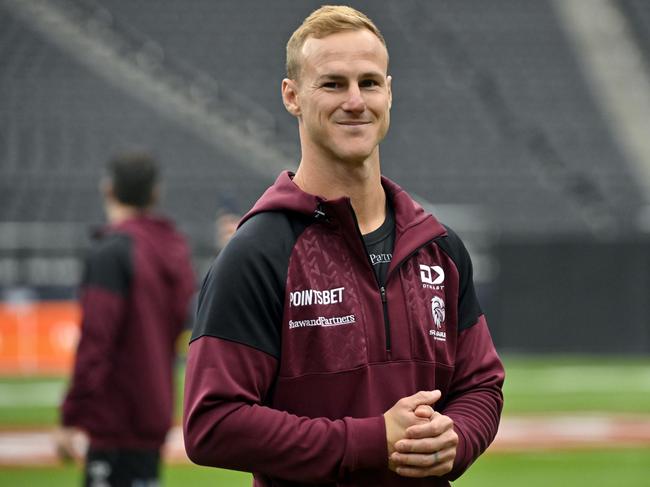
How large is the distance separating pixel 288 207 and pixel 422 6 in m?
21.3

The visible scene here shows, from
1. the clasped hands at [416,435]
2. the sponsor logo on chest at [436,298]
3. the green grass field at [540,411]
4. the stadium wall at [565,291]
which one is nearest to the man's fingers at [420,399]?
the clasped hands at [416,435]

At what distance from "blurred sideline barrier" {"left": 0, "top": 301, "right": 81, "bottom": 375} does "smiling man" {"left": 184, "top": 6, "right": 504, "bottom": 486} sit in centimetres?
1438

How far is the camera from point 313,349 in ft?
9.06

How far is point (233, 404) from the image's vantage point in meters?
2.67

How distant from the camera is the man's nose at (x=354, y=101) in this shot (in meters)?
2.78

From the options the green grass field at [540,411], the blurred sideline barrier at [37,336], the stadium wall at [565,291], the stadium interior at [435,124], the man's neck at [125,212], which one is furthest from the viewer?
the stadium interior at [435,124]

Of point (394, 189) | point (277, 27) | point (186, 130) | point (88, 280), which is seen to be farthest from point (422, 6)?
point (394, 189)

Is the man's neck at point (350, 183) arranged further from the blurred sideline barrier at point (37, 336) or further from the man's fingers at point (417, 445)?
the blurred sideline barrier at point (37, 336)

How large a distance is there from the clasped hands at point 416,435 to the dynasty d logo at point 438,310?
249 mm

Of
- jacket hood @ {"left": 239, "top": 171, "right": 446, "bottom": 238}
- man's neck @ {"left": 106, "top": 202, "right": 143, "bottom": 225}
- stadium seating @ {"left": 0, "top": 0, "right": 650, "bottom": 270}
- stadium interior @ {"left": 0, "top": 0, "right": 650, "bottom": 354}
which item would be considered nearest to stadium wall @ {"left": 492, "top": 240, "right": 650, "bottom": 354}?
stadium interior @ {"left": 0, "top": 0, "right": 650, "bottom": 354}

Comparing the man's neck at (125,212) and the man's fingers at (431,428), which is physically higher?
the man's neck at (125,212)

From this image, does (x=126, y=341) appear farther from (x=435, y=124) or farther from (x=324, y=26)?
(x=435, y=124)

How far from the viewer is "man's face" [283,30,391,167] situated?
2.79 m

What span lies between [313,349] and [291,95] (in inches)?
24.1
